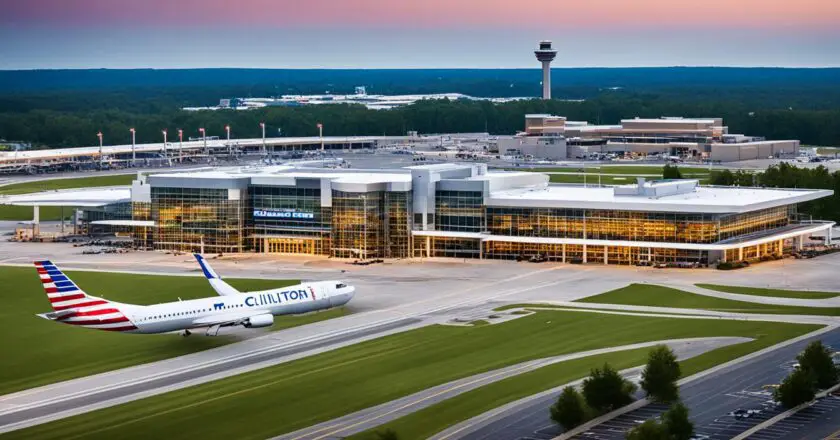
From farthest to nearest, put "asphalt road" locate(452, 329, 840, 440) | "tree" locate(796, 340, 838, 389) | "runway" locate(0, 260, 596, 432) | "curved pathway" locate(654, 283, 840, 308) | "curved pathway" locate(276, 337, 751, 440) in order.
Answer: "curved pathway" locate(654, 283, 840, 308) < "runway" locate(0, 260, 596, 432) < "tree" locate(796, 340, 838, 389) < "curved pathway" locate(276, 337, 751, 440) < "asphalt road" locate(452, 329, 840, 440)

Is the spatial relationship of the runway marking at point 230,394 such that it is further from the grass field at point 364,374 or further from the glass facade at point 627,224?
the glass facade at point 627,224

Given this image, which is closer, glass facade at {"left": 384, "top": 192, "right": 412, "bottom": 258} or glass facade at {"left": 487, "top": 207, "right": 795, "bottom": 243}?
glass facade at {"left": 487, "top": 207, "right": 795, "bottom": 243}

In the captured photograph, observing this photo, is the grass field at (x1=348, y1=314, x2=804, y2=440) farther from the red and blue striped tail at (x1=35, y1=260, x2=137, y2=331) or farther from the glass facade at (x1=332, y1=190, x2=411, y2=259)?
the glass facade at (x1=332, y1=190, x2=411, y2=259)

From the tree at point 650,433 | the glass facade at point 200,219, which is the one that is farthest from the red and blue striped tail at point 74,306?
the glass facade at point 200,219

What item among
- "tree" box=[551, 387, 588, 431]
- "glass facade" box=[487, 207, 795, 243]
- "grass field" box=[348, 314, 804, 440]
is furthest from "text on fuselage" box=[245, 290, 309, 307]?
"glass facade" box=[487, 207, 795, 243]

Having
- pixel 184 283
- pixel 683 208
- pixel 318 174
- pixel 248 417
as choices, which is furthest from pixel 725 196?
pixel 248 417

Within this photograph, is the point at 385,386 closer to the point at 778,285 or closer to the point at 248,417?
the point at 248,417

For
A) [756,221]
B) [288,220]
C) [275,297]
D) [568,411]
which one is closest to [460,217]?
[288,220]
